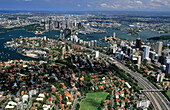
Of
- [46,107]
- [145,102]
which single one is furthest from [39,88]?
[145,102]

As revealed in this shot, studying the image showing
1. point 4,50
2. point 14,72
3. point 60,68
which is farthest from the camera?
point 4,50

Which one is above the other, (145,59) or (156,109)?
(145,59)

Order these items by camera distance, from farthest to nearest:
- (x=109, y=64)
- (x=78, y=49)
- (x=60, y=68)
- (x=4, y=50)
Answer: (x=78, y=49) → (x=4, y=50) → (x=109, y=64) → (x=60, y=68)

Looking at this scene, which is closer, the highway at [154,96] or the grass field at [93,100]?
the grass field at [93,100]

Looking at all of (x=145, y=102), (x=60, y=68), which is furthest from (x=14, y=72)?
(x=145, y=102)

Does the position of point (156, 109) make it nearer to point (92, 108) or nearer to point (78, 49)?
point (92, 108)

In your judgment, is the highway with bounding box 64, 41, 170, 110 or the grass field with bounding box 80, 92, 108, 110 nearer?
the grass field with bounding box 80, 92, 108, 110

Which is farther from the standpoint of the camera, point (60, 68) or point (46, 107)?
point (60, 68)

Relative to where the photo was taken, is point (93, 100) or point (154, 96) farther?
point (154, 96)
